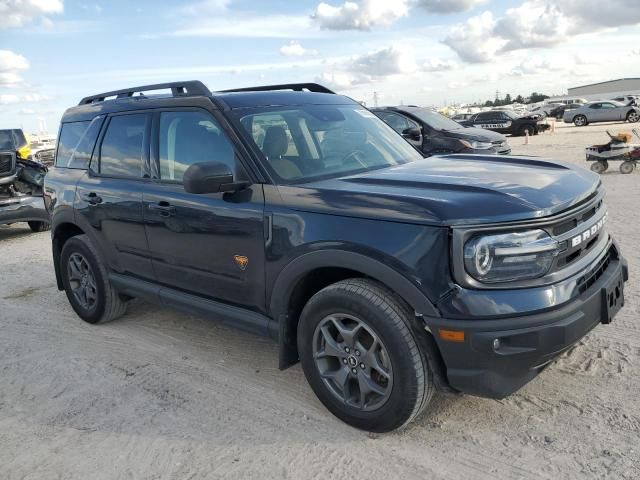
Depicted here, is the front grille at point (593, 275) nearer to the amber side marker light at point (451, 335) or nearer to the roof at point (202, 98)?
the amber side marker light at point (451, 335)

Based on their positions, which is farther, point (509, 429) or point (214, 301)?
point (214, 301)

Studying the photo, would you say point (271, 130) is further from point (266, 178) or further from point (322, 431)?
point (322, 431)

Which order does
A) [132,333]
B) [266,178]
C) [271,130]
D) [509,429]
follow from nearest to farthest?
[509,429] → [266,178] → [271,130] → [132,333]

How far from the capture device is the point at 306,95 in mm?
4277

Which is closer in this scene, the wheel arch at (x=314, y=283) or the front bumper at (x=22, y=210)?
the wheel arch at (x=314, y=283)

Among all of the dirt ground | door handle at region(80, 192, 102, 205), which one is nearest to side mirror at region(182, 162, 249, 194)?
the dirt ground

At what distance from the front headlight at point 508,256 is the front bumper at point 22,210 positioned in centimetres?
829

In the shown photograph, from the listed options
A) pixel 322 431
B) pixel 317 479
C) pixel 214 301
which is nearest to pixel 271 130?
pixel 214 301

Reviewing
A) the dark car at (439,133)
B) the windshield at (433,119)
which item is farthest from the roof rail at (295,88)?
the windshield at (433,119)

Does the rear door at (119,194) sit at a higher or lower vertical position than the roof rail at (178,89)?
lower

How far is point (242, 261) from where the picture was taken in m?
3.53

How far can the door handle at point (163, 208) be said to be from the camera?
154 inches

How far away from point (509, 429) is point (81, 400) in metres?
2.69

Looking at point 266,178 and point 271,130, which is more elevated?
point 271,130
